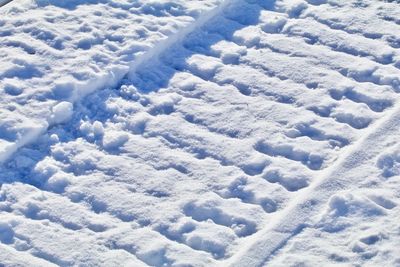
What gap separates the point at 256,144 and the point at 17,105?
1.16 m

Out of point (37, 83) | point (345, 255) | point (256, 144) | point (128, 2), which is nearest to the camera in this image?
point (345, 255)

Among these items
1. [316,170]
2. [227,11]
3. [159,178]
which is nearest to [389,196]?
[316,170]

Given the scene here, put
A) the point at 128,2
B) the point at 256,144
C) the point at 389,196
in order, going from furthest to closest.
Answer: the point at 128,2
the point at 256,144
the point at 389,196

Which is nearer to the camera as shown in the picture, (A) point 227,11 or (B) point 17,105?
(B) point 17,105

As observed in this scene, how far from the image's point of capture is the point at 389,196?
151 inches

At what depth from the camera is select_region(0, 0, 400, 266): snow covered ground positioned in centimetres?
370

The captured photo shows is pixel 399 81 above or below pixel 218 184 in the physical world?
above

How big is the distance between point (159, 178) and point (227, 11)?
1416 mm

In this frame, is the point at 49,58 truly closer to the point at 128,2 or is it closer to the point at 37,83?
the point at 37,83

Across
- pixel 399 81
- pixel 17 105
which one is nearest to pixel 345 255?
pixel 399 81

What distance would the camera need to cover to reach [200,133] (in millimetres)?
4270

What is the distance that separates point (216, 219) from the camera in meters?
3.81

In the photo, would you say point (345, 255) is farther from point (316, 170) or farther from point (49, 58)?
point (49, 58)

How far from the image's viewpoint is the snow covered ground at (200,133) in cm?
370
